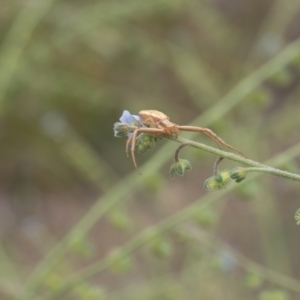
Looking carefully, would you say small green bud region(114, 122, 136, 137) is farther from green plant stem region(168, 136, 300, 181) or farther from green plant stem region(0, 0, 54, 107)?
green plant stem region(0, 0, 54, 107)

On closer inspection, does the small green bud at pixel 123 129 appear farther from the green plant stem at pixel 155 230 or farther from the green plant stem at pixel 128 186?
the green plant stem at pixel 128 186

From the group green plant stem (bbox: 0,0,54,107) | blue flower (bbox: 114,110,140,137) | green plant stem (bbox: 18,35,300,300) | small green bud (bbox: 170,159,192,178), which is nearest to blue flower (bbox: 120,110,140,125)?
blue flower (bbox: 114,110,140,137)

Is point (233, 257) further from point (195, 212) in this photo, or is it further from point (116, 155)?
point (116, 155)

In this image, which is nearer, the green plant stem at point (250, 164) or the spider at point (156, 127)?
the green plant stem at point (250, 164)

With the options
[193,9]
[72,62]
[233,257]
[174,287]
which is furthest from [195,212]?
[72,62]

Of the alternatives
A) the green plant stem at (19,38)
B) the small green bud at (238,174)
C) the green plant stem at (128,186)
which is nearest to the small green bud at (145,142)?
the small green bud at (238,174)

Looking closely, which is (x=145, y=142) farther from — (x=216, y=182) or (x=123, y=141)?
(x=123, y=141)

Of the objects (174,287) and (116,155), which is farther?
(116,155)
